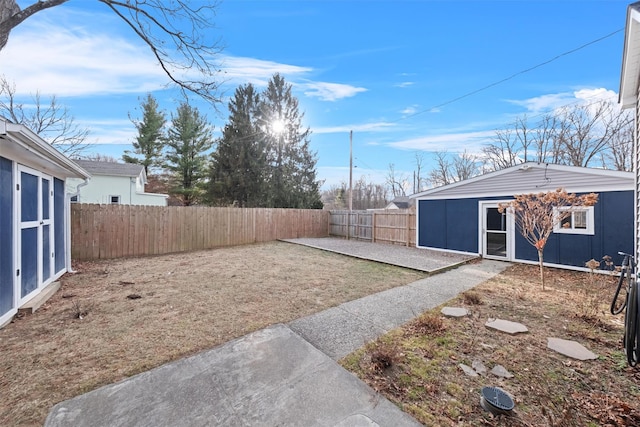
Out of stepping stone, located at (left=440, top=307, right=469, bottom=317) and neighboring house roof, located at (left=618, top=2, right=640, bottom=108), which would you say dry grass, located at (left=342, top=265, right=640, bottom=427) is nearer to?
stepping stone, located at (left=440, top=307, right=469, bottom=317)

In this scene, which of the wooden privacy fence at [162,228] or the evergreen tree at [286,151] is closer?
the wooden privacy fence at [162,228]

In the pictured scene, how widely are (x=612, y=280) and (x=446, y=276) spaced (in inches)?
139

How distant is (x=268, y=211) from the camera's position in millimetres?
12297

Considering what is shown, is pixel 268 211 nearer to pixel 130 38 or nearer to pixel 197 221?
pixel 197 221

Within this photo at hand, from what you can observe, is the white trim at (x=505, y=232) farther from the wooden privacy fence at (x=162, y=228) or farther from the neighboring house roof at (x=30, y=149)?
the neighboring house roof at (x=30, y=149)

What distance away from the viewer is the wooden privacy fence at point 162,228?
7629 mm

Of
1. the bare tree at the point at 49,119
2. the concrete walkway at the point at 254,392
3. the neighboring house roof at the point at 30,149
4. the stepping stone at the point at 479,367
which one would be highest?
the bare tree at the point at 49,119

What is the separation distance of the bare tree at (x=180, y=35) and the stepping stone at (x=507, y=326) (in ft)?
22.3

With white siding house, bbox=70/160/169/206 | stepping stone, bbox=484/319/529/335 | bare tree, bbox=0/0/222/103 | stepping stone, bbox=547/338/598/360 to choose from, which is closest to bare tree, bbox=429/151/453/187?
bare tree, bbox=0/0/222/103

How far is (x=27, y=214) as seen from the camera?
386 cm

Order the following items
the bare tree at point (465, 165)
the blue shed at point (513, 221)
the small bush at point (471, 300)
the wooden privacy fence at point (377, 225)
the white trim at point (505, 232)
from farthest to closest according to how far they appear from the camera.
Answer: the bare tree at point (465, 165), the wooden privacy fence at point (377, 225), the white trim at point (505, 232), the blue shed at point (513, 221), the small bush at point (471, 300)

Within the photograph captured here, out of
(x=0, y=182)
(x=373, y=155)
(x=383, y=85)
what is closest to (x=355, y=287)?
(x=0, y=182)

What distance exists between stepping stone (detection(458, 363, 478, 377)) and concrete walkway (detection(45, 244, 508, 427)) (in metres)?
0.87

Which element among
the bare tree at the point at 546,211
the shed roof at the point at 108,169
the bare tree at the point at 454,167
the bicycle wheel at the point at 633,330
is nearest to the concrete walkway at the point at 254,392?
the bicycle wheel at the point at 633,330
